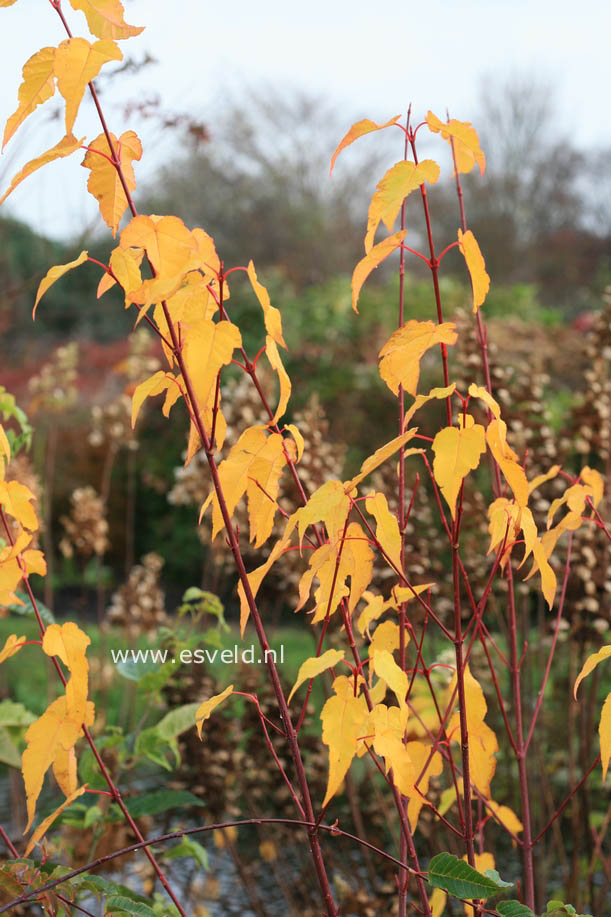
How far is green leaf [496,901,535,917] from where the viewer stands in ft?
2.47

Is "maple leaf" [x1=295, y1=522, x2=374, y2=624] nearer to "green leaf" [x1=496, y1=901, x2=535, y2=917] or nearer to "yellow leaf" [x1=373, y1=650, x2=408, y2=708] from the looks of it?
"yellow leaf" [x1=373, y1=650, x2=408, y2=708]

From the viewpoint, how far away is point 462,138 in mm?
819

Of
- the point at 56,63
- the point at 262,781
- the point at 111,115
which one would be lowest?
the point at 262,781

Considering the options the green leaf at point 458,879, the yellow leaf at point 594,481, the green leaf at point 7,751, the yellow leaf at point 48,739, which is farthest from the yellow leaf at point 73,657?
the green leaf at point 7,751

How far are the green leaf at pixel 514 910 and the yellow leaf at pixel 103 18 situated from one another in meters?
0.76

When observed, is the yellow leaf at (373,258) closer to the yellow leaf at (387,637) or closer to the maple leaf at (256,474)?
the maple leaf at (256,474)

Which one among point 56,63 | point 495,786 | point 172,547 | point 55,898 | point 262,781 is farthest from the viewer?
point 172,547

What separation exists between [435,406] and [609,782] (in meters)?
2.89

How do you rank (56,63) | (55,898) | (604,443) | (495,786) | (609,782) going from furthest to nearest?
(495,786)
(609,782)
(604,443)
(55,898)
(56,63)

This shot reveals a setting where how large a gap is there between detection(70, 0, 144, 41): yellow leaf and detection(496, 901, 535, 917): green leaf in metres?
0.76

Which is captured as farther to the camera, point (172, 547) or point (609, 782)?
point (172, 547)

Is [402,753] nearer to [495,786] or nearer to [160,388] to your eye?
[160,388]

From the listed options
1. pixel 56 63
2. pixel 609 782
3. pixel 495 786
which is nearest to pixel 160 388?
pixel 56 63

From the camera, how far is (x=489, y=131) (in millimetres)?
18156
